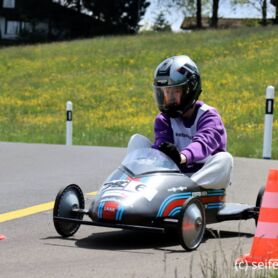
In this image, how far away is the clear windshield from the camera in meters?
7.29

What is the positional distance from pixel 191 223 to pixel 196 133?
126 cm

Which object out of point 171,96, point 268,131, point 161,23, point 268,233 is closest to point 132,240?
point 171,96

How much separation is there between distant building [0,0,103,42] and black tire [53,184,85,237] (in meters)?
62.2

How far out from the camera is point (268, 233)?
6.20 meters

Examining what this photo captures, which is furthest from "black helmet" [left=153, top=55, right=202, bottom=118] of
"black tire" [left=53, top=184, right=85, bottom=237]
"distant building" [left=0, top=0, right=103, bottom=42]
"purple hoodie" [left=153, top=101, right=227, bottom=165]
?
"distant building" [left=0, top=0, right=103, bottom=42]

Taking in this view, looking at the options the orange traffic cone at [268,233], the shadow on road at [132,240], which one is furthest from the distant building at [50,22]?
the orange traffic cone at [268,233]

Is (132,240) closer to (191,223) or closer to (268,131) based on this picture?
(191,223)

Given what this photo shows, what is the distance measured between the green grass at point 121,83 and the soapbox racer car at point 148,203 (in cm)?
962

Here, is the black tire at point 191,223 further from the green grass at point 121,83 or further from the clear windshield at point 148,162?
the green grass at point 121,83

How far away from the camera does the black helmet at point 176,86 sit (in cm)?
784

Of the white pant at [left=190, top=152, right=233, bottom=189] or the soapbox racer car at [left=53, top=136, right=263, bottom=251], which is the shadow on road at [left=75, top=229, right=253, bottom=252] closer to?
the soapbox racer car at [left=53, top=136, right=263, bottom=251]

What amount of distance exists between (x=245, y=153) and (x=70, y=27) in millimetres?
59512

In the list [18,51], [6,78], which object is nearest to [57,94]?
[6,78]

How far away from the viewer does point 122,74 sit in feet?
139
